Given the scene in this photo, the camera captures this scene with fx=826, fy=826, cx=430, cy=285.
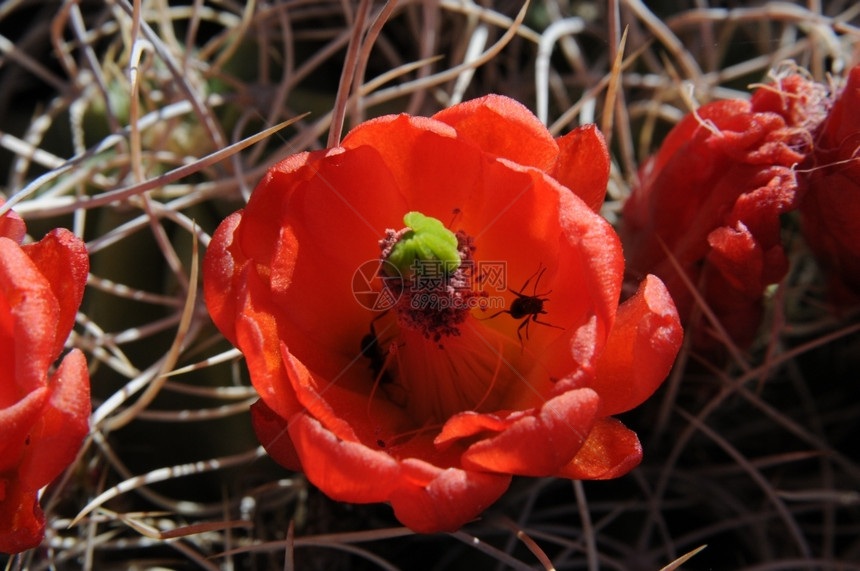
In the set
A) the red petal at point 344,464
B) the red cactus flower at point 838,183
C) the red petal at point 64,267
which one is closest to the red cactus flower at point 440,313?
the red petal at point 344,464

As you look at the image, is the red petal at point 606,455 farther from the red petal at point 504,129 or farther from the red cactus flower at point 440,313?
the red petal at point 504,129

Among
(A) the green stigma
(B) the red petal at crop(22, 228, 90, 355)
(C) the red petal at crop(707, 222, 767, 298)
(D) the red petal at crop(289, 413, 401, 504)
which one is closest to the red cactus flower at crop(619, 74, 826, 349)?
(C) the red petal at crop(707, 222, 767, 298)

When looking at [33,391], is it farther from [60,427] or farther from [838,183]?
[838,183]

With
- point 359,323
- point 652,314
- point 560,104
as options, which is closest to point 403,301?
point 359,323

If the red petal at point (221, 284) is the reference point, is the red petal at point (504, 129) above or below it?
above

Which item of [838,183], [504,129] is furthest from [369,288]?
[838,183]

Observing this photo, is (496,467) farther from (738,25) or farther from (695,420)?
(738,25)
